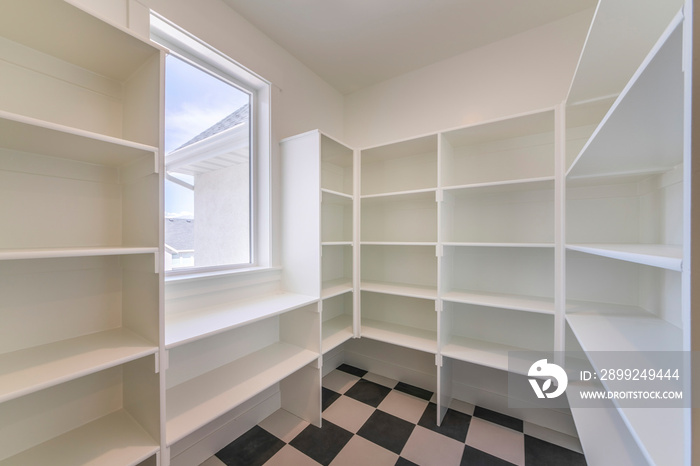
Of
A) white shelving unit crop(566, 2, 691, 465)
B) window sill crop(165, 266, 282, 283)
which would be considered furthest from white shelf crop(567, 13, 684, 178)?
window sill crop(165, 266, 282, 283)

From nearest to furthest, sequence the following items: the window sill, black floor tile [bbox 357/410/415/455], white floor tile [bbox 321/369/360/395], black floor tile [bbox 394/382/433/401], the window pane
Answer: the window sill
the window pane
black floor tile [bbox 357/410/415/455]
black floor tile [bbox 394/382/433/401]
white floor tile [bbox 321/369/360/395]

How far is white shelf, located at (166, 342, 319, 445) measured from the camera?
1.22 meters

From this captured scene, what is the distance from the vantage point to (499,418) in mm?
1918

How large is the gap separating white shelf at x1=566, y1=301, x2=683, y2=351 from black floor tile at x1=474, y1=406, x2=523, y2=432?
0.95 m

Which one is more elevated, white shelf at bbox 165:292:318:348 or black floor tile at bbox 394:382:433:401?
white shelf at bbox 165:292:318:348

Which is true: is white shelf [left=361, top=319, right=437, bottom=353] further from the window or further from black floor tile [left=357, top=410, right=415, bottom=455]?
the window

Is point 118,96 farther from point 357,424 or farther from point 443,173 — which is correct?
point 357,424

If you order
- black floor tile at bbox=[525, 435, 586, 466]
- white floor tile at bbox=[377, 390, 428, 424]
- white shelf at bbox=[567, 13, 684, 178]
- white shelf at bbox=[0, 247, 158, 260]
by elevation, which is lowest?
white floor tile at bbox=[377, 390, 428, 424]

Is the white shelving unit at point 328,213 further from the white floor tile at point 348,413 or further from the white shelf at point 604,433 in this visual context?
the white shelf at point 604,433

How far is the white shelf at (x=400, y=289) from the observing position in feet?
6.44

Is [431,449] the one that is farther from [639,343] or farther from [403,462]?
[639,343]

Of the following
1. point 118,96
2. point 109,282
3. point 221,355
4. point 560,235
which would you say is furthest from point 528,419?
point 118,96

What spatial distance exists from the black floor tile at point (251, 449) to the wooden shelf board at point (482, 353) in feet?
4.21

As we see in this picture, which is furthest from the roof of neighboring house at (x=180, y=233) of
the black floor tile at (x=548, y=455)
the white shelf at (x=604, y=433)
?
the black floor tile at (x=548, y=455)
